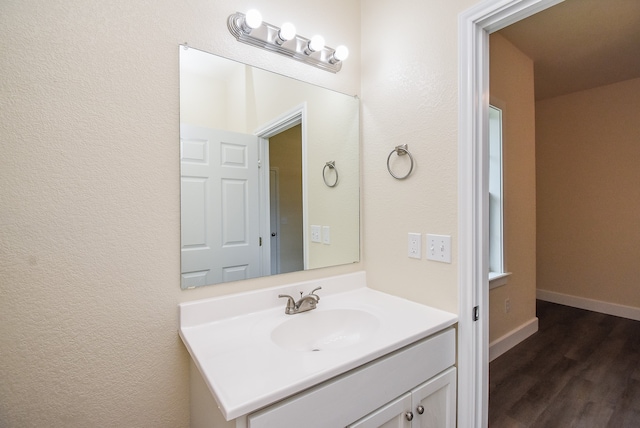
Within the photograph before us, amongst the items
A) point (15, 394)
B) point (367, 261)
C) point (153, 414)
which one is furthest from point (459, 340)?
point (15, 394)

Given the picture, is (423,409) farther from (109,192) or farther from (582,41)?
(582,41)

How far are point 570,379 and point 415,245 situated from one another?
5.78ft

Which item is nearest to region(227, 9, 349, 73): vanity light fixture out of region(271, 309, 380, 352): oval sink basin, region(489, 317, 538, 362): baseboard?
region(271, 309, 380, 352): oval sink basin

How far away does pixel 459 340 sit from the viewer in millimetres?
1198

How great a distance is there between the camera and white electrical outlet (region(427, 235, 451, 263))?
122 centimetres

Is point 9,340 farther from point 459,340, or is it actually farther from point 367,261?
point 459,340

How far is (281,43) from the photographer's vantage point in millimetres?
1327

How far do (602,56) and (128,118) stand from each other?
12.0ft

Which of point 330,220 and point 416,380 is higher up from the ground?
point 330,220

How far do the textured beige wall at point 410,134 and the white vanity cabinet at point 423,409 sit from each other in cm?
30

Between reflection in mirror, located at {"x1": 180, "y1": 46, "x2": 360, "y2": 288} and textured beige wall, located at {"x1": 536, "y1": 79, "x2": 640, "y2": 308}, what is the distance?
333 centimetres

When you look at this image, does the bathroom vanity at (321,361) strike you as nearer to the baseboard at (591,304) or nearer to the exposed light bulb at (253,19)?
the exposed light bulb at (253,19)

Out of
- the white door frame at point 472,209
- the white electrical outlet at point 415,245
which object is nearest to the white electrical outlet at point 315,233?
the white electrical outlet at point 415,245

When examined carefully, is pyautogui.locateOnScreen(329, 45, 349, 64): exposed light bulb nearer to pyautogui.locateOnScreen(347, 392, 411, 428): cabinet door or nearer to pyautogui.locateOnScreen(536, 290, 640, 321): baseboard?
pyautogui.locateOnScreen(347, 392, 411, 428): cabinet door
